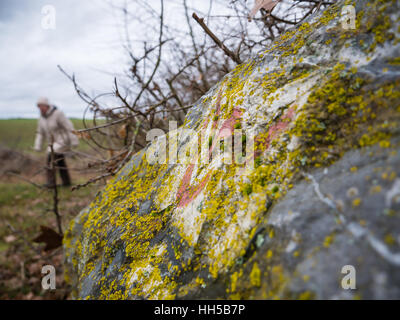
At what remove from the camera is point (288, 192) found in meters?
0.98

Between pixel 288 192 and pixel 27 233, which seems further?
pixel 27 233

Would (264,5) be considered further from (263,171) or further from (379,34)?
(263,171)

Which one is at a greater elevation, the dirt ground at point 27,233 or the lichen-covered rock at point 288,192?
the lichen-covered rock at point 288,192

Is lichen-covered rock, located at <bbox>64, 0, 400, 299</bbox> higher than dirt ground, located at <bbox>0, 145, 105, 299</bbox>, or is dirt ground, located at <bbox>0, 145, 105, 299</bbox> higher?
lichen-covered rock, located at <bbox>64, 0, 400, 299</bbox>

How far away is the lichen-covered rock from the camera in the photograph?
724mm

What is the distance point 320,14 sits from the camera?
1347 millimetres

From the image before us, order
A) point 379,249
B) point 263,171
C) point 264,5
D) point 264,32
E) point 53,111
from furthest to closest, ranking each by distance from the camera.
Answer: point 53,111, point 264,32, point 264,5, point 263,171, point 379,249

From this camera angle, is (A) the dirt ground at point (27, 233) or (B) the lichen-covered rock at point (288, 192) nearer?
(B) the lichen-covered rock at point (288, 192)

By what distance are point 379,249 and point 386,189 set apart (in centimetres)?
18

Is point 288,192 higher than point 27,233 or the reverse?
higher

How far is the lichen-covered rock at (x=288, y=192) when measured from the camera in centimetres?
72

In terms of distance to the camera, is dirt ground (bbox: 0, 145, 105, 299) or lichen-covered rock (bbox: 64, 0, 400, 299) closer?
lichen-covered rock (bbox: 64, 0, 400, 299)
